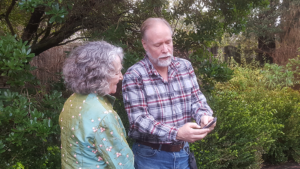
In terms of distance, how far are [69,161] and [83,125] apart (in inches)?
9.9

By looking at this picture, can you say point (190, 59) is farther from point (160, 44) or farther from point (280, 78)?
point (280, 78)

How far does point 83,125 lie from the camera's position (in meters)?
1.28

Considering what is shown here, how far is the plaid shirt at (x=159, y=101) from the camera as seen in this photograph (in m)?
1.68

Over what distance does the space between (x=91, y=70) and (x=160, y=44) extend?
27.8 inches

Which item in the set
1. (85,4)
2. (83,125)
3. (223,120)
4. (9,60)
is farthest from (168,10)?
(83,125)

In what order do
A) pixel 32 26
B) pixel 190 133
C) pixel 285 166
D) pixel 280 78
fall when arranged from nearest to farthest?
pixel 190 133
pixel 32 26
pixel 285 166
pixel 280 78

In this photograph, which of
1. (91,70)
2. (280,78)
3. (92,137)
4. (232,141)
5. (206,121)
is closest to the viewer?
(92,137)

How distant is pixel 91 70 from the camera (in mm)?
1387

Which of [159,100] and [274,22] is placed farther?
[274,22]

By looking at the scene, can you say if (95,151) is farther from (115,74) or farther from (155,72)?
(155,72)

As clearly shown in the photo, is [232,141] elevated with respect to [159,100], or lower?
lower

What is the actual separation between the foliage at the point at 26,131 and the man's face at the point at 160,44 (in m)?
0.99

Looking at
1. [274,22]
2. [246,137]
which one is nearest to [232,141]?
[246,137]

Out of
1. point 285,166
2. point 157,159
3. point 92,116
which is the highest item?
point 92,116
